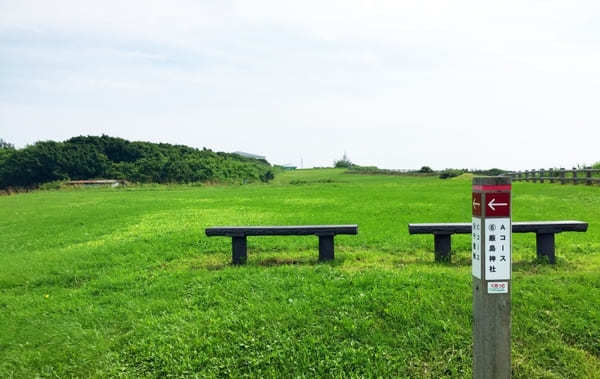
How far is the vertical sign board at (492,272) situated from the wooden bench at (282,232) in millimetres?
3852

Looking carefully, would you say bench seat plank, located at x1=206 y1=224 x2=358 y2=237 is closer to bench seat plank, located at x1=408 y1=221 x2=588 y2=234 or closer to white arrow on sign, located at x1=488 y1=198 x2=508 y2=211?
bench seat plank, located at x1=408 y1=221 x2=588 y2=234

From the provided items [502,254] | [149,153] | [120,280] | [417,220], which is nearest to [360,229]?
[417,220]

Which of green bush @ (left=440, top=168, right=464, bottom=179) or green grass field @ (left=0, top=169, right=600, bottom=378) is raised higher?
green bush @ (left=440, top=168, right=464, bottom=179)

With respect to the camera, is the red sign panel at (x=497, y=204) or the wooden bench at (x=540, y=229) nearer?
the red sign panel at (x=497, y=204)

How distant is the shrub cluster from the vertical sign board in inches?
2428

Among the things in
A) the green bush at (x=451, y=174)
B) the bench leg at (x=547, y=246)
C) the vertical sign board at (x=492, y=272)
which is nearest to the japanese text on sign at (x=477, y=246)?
the vertical sign board at (x=492, y=272)

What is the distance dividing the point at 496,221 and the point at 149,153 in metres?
81.4

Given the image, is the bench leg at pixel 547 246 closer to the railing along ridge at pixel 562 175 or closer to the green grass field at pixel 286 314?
the green grass field at pixel 286 314

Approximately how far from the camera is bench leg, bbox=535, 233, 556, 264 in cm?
651

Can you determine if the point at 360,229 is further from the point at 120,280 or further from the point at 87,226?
the point at 87,226

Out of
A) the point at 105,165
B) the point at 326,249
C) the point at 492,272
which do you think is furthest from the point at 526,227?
the point at 105,165

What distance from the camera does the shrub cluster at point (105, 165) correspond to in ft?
220

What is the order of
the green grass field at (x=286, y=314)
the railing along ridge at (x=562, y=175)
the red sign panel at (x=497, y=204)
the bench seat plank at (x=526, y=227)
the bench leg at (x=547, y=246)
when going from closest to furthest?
1. the red sign panel at (x=497, y=204)
2. the green grass field at (x=286, y=314)
3. the bench seat plank at (x=526, y=227)
4. the bench leg at (x=547, y=246)
5. the railing along ridge at (x=562, y=175)

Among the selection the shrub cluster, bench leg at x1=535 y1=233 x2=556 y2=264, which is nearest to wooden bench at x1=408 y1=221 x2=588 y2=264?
bench leg at x1=535 y1=233 x2=556 y2=264
